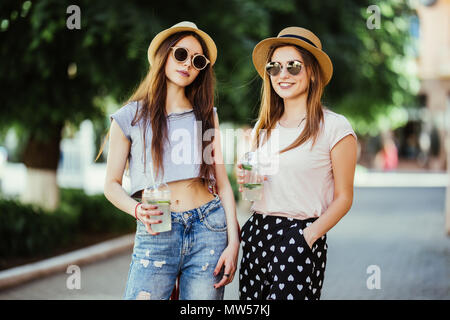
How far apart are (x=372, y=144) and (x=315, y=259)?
30.5m

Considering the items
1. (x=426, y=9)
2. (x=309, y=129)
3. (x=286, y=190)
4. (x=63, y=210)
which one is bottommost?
(x=63, y=210)

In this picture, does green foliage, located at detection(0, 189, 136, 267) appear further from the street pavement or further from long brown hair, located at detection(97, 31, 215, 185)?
long brown hair, located at detection(97, 31, 215, 185)

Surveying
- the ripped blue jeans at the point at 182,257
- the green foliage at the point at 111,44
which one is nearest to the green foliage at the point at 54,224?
the green foliage at the point at 111,44

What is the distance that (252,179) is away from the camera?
2969mm

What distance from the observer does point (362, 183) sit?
21.2m

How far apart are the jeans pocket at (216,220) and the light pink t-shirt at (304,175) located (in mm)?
249

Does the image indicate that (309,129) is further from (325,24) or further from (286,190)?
(325,24)

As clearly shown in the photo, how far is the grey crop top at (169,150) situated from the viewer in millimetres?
2799

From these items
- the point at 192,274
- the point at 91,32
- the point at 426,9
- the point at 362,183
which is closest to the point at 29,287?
the point at 91,32

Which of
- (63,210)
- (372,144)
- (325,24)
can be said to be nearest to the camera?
(63,210)

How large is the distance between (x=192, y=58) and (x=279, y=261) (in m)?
1.13

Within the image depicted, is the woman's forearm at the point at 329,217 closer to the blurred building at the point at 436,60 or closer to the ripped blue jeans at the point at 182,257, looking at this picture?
the ripped blue jeans at the point at 182,257

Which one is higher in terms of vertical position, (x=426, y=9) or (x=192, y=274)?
(x=426, y=9)

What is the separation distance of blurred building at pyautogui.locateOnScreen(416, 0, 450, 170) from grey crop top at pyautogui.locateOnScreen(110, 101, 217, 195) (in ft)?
101
